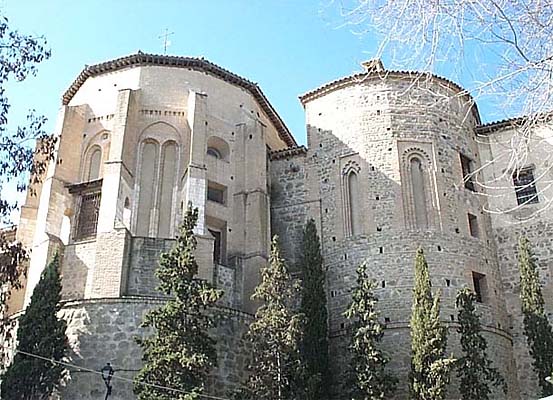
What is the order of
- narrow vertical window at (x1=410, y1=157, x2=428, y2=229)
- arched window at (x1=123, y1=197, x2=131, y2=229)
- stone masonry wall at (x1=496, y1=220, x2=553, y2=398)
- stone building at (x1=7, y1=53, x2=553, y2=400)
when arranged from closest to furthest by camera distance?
stone building at (x1=7, y1=53, x2=553, y2=400) < stone masonry wall at (x1=496, y1=220, x2=553, y2=398) < arched window at (x1=123, y1=197, x2=131, y2=229) < narrow vertical window at (x1=410, y1=157, x2=428, y2=229)

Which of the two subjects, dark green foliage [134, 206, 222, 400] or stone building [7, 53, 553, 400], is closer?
dark green foliage [134, 206, 222, 400]

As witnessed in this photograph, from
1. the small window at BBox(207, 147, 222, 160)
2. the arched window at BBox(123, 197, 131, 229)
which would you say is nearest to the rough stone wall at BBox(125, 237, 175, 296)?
the arched window at BBox(123, 197, 131, 229)

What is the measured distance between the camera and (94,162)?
21609 millimetres

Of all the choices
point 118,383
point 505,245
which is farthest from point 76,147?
point 505,245

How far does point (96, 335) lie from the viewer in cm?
1644

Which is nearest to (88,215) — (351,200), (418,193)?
(351,200)

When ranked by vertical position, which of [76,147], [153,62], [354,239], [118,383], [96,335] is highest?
[153,62]

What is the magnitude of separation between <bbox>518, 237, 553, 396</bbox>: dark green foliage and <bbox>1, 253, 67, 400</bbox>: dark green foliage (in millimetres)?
12225

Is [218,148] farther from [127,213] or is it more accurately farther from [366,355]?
[366,355]

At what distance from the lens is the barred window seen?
20.0 metres

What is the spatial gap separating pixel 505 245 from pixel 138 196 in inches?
475

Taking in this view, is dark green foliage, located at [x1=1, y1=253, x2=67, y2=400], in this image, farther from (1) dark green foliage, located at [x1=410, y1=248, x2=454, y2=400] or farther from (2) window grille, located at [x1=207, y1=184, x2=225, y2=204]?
(1) dark green foliage, located at [x1=410, y1=248, x2=454, y2=400]

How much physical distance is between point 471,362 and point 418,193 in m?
6.03

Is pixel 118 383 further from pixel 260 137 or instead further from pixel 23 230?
pixel 260 137
